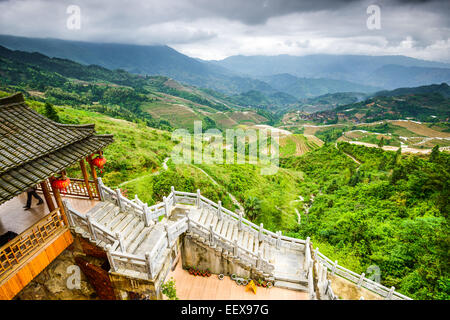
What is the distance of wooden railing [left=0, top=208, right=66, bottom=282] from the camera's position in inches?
293

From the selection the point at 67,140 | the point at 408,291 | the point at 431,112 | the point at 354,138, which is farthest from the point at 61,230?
the point at 431,112

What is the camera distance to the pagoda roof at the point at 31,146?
23.3ft

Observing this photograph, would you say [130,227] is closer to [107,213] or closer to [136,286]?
[107,213]

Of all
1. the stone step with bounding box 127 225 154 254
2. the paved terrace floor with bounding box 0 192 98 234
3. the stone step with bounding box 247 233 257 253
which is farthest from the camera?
the stone step with bounding box 247 233 257 253

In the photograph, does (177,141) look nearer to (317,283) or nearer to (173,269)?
(173,269)

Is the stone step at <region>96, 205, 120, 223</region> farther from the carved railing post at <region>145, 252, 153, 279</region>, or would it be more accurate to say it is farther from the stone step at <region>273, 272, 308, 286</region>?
the stone step at <region>273, 272, 308, 286</region>

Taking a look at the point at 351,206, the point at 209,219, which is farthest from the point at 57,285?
the point at 351,206

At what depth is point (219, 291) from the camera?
1219 centimetres

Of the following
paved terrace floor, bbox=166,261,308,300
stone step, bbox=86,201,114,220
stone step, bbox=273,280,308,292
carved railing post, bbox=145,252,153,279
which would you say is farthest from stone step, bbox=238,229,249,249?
stone step, bbox=86,201,114,220

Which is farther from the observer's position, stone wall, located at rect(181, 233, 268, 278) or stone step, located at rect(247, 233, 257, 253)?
stone step, located at rect(247, 233, 257, 253)

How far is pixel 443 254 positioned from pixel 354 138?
114 metres

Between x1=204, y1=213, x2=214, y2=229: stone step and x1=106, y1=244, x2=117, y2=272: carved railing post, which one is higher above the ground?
x1=106, y1=244, x2=117, y2=272: carved railing post

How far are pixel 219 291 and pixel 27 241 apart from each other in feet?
30.1

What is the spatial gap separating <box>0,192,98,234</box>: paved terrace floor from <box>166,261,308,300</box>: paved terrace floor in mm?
6346
